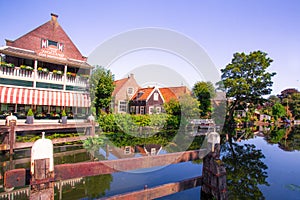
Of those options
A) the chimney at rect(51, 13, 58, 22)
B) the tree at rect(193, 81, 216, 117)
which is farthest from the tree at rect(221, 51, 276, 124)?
the chimney at rect(51, 13, 58, 22)

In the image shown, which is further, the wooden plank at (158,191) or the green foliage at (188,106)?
the green foliage at (188,106)

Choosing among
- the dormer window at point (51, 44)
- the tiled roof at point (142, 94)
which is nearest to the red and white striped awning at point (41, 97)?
the dormer window at point (51, 44)

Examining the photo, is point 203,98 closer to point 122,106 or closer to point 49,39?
point 122,106

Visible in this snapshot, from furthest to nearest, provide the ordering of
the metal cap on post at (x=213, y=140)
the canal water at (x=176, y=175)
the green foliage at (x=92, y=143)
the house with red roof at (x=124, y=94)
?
the house with red roof at (x=124, y=94), the green foliage at (x=92, y=143), the canal water at (x=176, y=175), the metal cap on post at (x=213, y=140)

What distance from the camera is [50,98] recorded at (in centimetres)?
1916

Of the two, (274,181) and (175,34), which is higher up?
(175,34)

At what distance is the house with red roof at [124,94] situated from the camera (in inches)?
1273

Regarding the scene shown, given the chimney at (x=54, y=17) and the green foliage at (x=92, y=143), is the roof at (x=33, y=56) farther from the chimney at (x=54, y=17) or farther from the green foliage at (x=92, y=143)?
the green foliage at (x=92, y=143)

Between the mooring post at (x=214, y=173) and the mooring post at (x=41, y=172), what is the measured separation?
12.9 ft

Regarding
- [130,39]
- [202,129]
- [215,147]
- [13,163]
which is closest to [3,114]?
[13,163]

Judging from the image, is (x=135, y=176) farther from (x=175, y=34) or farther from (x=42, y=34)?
(x=42, y=34)

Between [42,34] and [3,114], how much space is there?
32.2 feet

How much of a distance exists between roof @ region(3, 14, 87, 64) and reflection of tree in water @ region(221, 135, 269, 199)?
65.5 feet

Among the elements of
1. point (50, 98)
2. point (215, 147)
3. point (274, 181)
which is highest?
point (50, 98)
